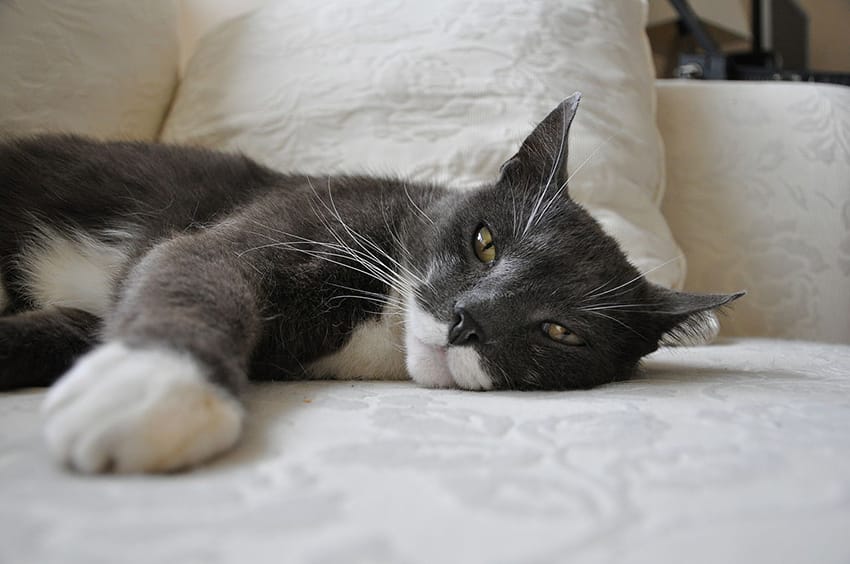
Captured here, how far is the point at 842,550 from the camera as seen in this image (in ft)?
1.52

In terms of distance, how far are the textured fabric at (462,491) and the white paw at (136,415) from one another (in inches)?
0.7

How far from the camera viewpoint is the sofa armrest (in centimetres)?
180

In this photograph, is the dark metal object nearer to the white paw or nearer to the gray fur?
the gray fur

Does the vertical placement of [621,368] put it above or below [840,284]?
above

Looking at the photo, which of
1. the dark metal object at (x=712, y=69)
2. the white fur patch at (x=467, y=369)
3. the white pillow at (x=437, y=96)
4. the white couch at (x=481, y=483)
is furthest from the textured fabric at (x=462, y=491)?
the dark metal object at (x=712, y=69)

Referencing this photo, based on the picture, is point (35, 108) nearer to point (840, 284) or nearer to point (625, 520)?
point (625, 520)

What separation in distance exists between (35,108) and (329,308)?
92 cm

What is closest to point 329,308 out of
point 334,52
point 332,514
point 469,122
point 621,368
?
point 621,368

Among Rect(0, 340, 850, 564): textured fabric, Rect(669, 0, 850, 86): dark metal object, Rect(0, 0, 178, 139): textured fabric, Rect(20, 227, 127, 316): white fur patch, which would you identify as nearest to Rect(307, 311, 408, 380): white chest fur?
Rect(0, 340, 850, 564): textured fabric

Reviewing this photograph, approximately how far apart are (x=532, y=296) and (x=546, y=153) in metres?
0.30

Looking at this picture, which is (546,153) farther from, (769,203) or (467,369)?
(769,203)

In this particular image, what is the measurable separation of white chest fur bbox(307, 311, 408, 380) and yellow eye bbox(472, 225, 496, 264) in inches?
6.4

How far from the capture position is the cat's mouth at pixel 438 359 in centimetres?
97

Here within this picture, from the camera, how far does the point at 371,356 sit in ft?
3.59
